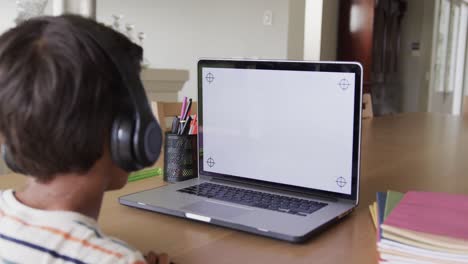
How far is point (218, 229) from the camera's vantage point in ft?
2.59

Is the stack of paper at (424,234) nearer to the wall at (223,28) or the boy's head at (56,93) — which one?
the boy's head at (56,93)

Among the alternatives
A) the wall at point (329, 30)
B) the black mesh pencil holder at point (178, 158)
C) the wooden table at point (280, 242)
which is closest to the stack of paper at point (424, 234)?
the wooden table at point (280, 242)

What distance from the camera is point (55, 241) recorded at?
0.50m

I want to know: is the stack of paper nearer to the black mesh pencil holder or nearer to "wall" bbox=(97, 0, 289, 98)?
the black mesh pencil holder

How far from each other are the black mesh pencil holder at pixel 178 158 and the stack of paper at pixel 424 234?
438mm

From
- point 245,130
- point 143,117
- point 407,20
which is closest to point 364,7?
point 407,20

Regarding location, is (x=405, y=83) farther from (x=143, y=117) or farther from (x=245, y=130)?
(x=143, y=117)

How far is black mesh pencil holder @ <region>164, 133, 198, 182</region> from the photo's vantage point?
3.48ft

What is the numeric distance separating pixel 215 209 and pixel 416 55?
223 inches

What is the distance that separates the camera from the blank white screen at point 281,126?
0.90 m

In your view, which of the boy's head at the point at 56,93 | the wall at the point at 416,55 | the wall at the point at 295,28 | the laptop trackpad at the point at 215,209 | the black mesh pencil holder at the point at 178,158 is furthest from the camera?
the wall at the point at 416,55

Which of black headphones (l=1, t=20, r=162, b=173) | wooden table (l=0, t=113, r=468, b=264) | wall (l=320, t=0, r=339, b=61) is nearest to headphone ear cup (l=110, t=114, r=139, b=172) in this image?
black headphones (l=1, t=20, r=162, b=173)

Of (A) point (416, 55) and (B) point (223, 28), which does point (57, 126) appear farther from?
(A) point (416, 55)

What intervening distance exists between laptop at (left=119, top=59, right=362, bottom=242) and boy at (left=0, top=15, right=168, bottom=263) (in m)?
0.30
